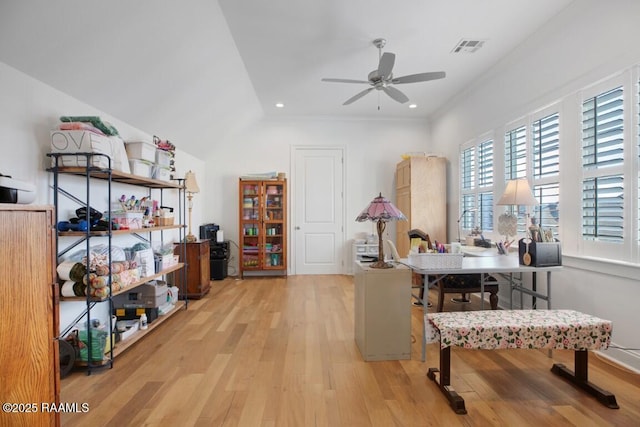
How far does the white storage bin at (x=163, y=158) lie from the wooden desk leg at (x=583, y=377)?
156 inches

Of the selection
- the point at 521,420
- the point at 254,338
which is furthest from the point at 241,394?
the point at 521,420

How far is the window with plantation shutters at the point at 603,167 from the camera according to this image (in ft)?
7.96

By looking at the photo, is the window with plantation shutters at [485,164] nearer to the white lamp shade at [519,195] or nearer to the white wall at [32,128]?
the white lamp shade at [519,195]

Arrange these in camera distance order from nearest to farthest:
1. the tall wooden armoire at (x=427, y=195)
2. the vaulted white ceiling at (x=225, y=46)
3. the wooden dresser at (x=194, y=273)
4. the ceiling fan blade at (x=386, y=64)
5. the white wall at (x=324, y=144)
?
the vaulted white ceiling at (x=225, y=46) < the ceiling fan blade at (x=386, y=64) < the wooden dresser at (x=194, y=273) < the tall wooden armoire at (x=427, y=195) < the white wall at (x=324, y=144)

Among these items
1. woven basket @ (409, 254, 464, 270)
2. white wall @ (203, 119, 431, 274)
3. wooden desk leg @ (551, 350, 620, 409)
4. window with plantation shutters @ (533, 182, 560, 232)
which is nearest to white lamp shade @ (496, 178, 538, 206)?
window with plantation shutters @ (533, 182, 560, 232)

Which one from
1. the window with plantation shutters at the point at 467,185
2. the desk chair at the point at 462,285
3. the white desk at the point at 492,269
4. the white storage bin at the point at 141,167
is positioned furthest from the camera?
the window with plantation shutters at the point at 467,185

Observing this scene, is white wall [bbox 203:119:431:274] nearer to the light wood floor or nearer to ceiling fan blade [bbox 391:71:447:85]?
ceiling fan blade [bbox 391:71:447:85]

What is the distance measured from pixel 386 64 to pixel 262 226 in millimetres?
3578

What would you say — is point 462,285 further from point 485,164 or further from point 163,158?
point 163,158

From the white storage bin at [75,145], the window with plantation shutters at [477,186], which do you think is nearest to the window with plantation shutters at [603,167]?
the window with plantation shutters at [477,186]

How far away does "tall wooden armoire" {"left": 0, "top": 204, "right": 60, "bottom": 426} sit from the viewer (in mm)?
1113

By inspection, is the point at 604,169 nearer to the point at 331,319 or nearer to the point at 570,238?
the point at 570,238

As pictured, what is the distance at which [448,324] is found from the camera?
204 centimetres

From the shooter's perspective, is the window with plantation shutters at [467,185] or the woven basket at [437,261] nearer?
the woven basket at [437,261]
